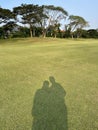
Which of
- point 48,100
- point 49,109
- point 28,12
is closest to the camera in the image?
point 49,109

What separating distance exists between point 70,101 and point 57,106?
498mm

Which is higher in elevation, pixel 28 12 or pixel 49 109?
pixel 28 12

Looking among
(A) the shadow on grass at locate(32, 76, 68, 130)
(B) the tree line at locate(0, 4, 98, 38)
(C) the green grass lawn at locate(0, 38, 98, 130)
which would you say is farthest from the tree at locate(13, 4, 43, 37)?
(A) the shadow on grass at locate(32, 76, 68, 130)

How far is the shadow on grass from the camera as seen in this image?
4.07 metres

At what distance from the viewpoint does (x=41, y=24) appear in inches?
1850

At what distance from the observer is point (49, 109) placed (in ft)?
15.8

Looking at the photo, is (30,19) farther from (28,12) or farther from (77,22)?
(77,22)

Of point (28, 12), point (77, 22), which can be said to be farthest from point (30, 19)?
point (77, 22)

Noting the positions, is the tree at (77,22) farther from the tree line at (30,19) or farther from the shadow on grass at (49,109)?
the shadow on grass at (49,109)

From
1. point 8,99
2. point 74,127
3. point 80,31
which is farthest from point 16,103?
point 80,31

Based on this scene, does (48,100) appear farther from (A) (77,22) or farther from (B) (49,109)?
(A) (77,22)

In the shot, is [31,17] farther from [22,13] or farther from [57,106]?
[57,106]

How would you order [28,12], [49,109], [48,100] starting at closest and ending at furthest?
[49,109]
[48,100]
[28,12]

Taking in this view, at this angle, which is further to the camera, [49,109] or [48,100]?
[48,100]
